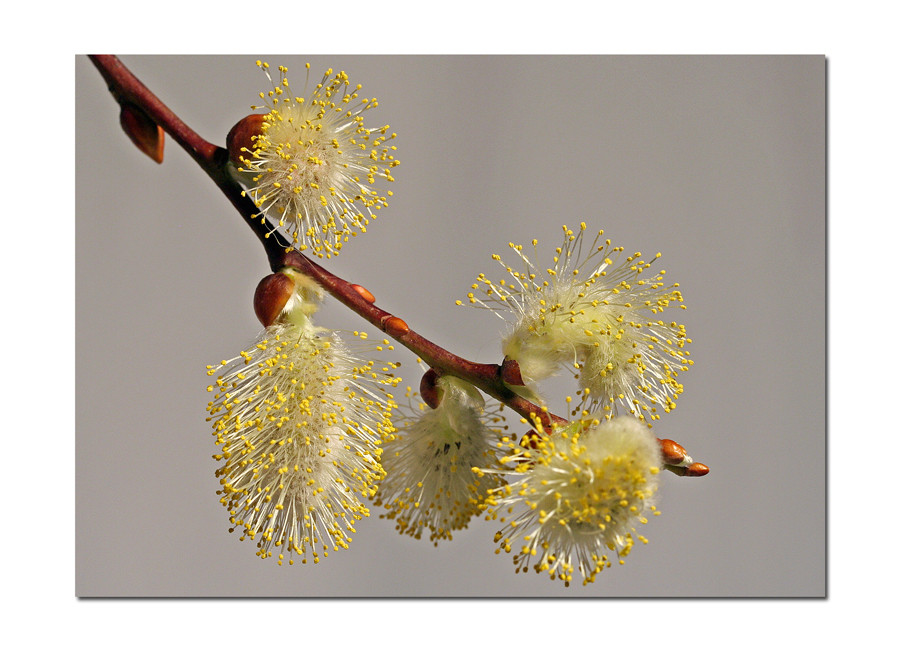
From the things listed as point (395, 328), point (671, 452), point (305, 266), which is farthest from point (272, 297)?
point (671, 452)

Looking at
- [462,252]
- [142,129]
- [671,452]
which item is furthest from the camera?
[462,252]

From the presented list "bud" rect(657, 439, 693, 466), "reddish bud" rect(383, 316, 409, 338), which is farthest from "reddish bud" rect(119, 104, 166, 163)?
"bud" rect(657, 439, 693, 466)

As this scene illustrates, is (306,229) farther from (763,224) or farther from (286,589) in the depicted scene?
(763,224)

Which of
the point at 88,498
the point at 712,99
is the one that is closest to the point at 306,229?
the point at 88,498

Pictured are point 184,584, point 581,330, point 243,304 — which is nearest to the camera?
point 581,330

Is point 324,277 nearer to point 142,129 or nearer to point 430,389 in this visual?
point 430,389

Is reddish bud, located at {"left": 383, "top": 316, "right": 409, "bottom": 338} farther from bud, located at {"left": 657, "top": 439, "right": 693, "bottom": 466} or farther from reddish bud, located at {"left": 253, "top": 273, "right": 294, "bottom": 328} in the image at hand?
bud, located at {"left": 657, "top": 439, "right": 693, "bottom": 466}
